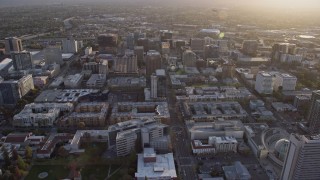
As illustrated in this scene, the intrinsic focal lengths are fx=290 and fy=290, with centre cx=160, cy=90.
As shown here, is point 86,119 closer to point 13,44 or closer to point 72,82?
point 72,82

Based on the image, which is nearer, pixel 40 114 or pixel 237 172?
pixel 237 172

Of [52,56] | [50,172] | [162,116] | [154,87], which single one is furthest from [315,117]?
[52,56]

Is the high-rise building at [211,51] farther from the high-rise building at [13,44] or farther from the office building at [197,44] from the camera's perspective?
the high-rise building at [13,44]

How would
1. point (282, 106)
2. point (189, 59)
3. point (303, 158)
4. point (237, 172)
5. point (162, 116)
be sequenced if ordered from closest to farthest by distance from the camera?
point (303, 158) → point (237, 172) → point (162, 116) → point (282, 106) → point (189, 59)

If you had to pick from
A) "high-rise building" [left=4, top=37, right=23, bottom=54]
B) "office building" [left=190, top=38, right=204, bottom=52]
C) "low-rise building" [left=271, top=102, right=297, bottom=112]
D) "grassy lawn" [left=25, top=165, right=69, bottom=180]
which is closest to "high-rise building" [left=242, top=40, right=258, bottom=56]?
"office building" [left=190, top=38, right=204, bottom=52]

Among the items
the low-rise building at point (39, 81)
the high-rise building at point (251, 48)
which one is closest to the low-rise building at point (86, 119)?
the low-rise building at point (39, 81)

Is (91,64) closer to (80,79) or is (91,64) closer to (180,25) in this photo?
(80,79)

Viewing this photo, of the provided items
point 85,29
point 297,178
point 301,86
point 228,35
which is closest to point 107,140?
point 297,178
